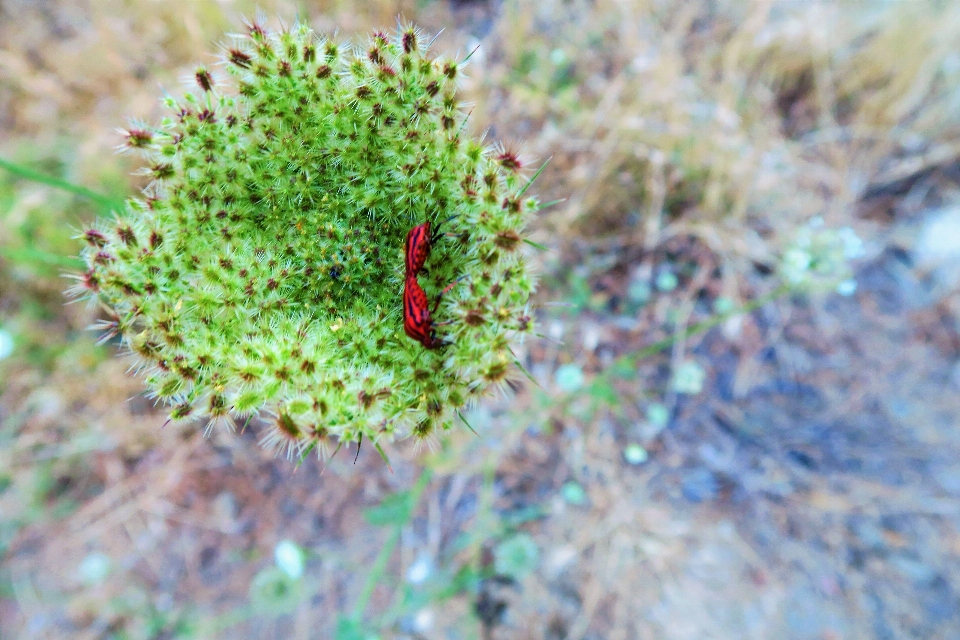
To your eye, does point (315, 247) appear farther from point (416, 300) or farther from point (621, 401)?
point (621, 401)

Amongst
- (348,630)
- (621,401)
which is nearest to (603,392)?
(621,401)

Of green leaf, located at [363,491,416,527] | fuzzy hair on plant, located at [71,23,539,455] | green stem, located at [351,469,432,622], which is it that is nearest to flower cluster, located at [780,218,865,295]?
fuzzy hair on plant, located at [71,23,539,455]

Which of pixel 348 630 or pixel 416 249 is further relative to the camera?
pixel 348 630

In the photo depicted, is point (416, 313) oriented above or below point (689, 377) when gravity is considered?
above

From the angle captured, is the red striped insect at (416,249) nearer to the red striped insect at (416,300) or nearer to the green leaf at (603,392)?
the red striped insect at (416,300)

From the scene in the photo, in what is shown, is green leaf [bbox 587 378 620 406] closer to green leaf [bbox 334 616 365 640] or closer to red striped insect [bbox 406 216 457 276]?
green leaf [bbox 334 616 365 640]

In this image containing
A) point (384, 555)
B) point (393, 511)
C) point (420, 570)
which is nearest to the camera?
point (384, 555)

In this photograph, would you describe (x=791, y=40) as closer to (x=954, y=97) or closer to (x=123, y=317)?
(x=954, y=97)
